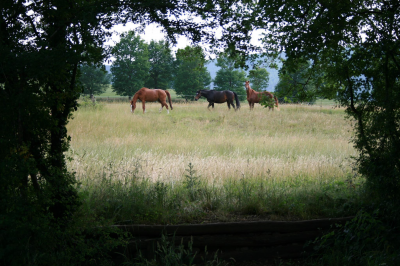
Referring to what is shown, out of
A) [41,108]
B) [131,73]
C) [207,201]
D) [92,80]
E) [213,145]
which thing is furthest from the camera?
[92,80]

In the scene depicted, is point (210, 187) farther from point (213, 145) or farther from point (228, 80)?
point (228, 80)

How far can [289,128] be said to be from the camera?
1967 cm

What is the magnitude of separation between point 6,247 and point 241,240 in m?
3.18

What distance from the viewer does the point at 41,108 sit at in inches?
158

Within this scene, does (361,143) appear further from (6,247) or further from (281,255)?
(6,247)

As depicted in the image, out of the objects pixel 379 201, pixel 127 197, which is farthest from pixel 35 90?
pixel 379 201

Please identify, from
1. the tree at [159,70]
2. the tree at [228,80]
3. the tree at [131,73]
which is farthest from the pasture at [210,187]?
the tree at [228,80]

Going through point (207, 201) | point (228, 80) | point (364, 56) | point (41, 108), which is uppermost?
Result: point (228, 80)

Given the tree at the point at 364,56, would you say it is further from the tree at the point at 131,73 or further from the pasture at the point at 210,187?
the tree at the point at 131,73

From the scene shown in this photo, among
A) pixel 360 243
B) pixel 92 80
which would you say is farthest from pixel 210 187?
pixel 92 80

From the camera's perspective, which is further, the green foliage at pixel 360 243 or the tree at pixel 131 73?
the tree at pixel 131 73

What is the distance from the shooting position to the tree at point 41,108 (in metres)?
3.68

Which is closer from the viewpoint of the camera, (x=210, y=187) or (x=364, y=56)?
(x=364, y=56)

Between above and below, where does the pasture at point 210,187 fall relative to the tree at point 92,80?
below
